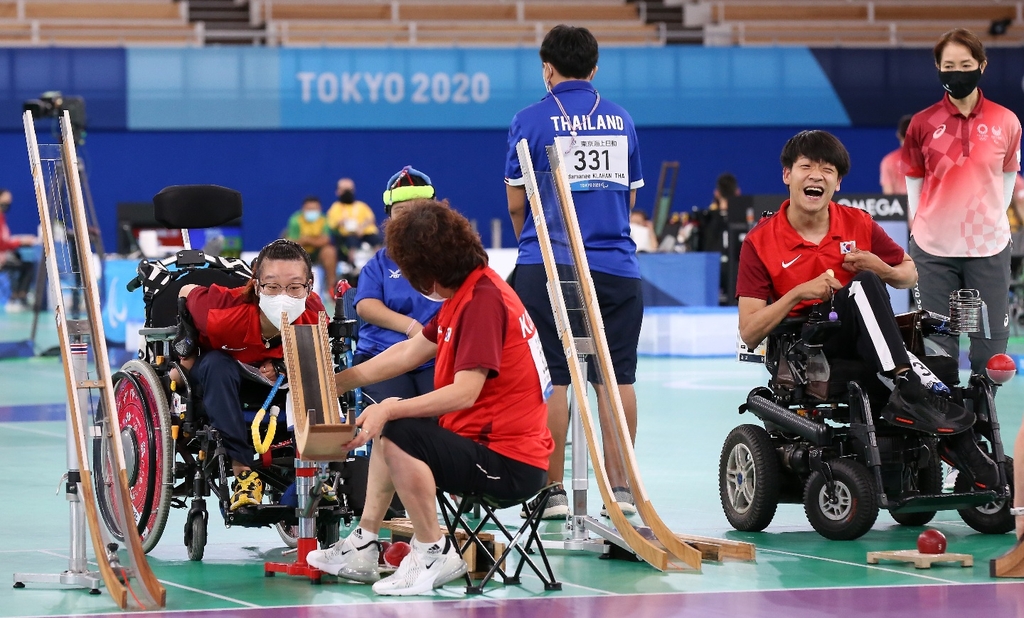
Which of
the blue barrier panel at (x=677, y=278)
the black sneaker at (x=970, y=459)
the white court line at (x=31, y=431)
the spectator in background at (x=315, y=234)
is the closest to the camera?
the black sneaker at (x=970, y=459)

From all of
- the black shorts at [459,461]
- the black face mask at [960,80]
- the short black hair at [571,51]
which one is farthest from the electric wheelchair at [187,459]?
the black face mask at [960,80]

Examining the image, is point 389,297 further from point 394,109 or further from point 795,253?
point 394,109

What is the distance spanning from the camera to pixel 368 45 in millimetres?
21672

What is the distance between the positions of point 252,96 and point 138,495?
16702 mm

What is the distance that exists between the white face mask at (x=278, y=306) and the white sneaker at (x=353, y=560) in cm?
85

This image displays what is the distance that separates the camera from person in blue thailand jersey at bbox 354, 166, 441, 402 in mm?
5688

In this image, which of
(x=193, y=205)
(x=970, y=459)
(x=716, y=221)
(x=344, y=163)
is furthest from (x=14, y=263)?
(x=970, y=459)

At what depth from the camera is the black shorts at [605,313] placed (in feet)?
18.4

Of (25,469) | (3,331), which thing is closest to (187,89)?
(3,331)

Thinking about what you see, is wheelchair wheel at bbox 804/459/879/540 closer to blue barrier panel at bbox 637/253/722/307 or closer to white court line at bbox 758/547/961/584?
white court line at bbox 758/547/961/584

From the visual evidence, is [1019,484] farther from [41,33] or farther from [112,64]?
[41,33]

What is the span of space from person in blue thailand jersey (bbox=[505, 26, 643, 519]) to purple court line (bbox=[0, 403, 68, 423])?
4.55 m

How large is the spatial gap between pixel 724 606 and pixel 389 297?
6.51 feet

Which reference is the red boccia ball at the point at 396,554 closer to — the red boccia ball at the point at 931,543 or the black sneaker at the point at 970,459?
the red boccia ball at the point at 931,543
